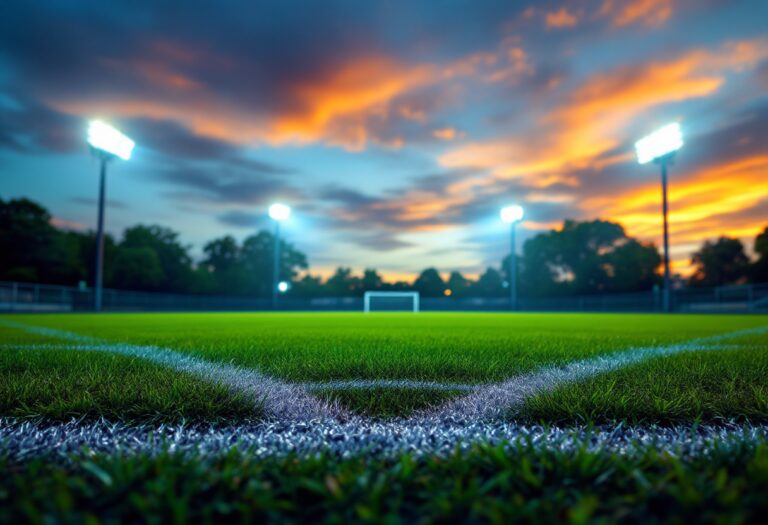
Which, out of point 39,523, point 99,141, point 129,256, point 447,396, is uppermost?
point 99,141

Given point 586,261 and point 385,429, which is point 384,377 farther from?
point 586,261

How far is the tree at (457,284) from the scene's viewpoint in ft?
202

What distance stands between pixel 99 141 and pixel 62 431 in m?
24.1

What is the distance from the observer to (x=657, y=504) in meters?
1.10

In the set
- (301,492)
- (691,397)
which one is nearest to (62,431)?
(301,492)

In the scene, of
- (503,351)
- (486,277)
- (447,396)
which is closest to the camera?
(447,396)

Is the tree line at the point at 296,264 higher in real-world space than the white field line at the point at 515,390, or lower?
higher

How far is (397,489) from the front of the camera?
3.88ft

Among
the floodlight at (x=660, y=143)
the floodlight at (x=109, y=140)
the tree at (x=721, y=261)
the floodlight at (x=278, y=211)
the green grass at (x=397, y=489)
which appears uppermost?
the floodlight at (x=660, y=143)

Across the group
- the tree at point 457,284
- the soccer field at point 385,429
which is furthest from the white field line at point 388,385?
the tree at point 457,284

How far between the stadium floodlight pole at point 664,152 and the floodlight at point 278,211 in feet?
84.6

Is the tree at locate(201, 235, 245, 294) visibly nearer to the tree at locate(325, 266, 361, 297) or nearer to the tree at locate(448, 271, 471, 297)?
the tree at locate(325, 266, 361, 297)

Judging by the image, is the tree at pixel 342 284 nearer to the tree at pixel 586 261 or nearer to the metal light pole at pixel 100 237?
the tree at pixel 586 261

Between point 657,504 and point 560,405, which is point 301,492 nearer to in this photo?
point 657,504
